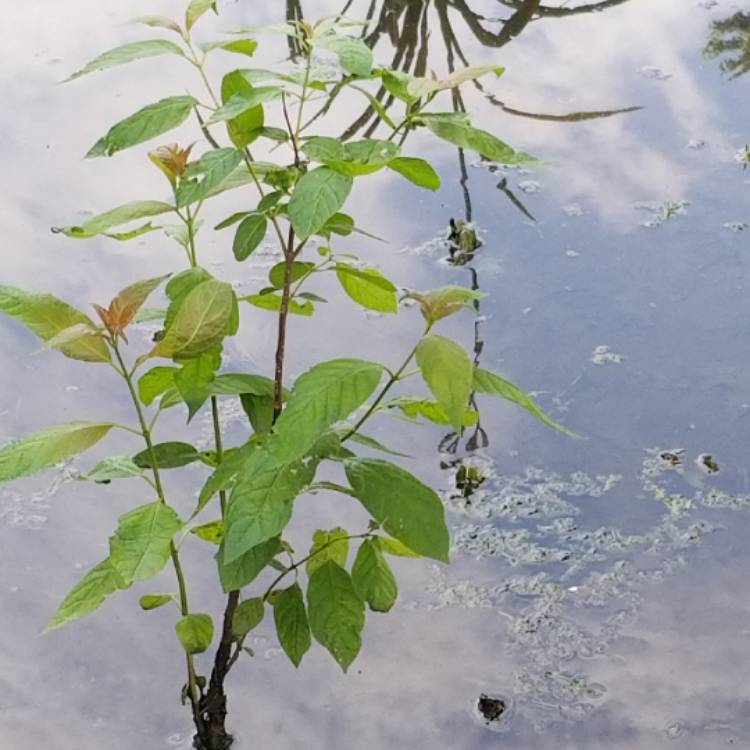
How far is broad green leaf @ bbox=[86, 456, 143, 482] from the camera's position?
66.3 inches

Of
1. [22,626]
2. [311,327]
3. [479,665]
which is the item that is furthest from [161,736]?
[311,327]

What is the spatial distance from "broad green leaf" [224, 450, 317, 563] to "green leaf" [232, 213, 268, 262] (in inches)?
10.4

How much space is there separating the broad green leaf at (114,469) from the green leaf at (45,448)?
12 centimetres

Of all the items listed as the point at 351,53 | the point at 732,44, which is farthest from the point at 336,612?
the point at 732,44

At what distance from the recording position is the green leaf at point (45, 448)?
1513 millimetres

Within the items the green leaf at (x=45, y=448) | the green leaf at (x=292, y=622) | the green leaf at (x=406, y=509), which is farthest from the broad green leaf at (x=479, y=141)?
the green leaf at (x=292, y=622)

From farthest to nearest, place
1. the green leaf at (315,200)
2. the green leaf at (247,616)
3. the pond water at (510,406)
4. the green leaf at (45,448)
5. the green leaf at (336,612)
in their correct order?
the pond water at (510,406) < the green leaf at (247,616) < the green leaf at (336,612) < the green leaf at (45,448) < the green leaf at (315,200)

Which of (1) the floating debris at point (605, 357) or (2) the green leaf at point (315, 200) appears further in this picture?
(1) the floating debris at point (605, 357)

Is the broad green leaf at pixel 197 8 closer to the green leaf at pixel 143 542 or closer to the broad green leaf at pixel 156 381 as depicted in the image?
the broad green leaf at pixel 156 381

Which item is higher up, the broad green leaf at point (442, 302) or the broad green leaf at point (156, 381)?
the broad green leaf at point (442, 302)

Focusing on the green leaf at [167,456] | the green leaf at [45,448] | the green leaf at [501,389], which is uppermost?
the green leaf at [501,389]

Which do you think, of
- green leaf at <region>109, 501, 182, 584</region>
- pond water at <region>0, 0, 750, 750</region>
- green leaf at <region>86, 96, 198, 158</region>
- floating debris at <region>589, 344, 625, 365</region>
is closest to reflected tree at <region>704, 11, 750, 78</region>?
pond water at <region>0, 0, 750, 750</region>

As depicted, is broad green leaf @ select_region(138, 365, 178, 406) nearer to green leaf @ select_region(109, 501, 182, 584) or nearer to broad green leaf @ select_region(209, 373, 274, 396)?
broad green leaf @ select_region(209, 373, 274, 396)

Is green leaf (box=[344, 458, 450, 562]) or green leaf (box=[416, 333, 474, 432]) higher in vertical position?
green leaf (box=[416, 333, 474, 432])
